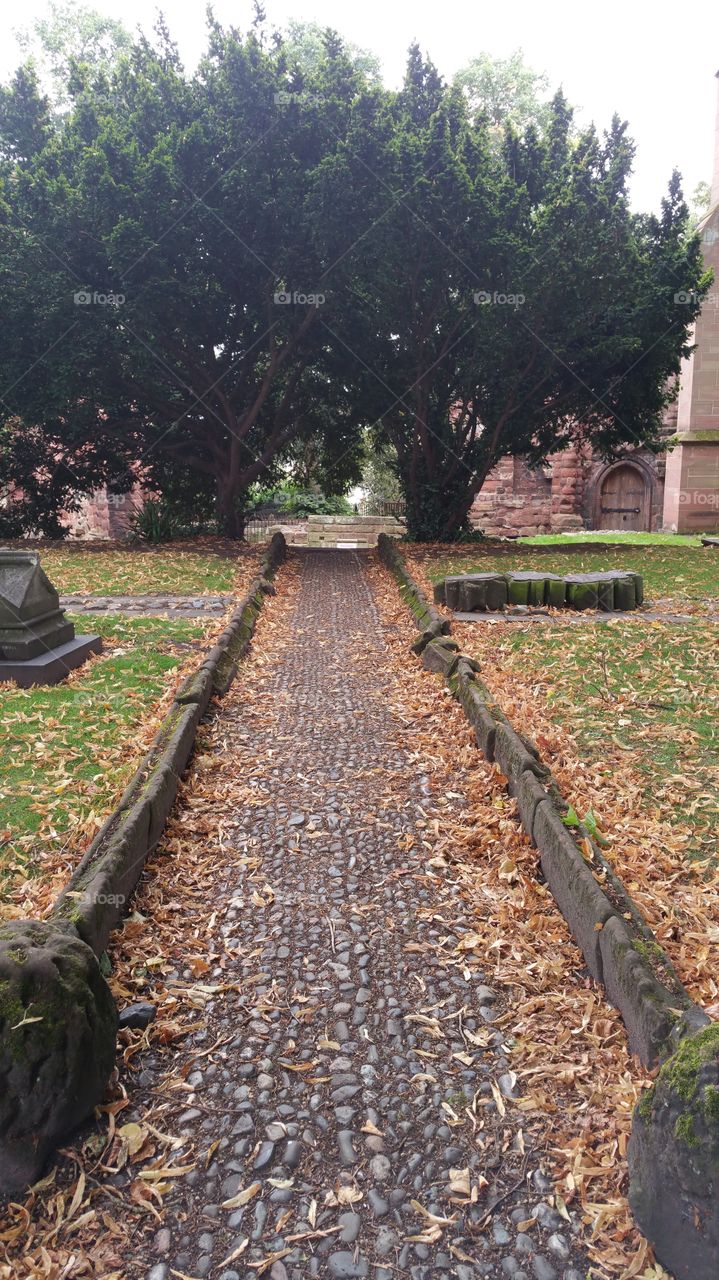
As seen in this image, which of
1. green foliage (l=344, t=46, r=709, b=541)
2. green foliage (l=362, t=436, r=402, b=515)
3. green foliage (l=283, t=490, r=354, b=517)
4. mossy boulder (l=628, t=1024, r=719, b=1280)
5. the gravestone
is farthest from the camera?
green foliage (l=362, t=436, r=402, b=515)

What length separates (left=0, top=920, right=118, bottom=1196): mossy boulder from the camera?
2.53 metres

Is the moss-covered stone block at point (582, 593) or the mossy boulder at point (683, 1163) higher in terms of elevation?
the moss-covered stone block at point (582, 593)

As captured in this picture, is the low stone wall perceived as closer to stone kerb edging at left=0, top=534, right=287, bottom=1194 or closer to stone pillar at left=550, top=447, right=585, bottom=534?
stone pillar at left=550, top=447, right=585, bottom=534

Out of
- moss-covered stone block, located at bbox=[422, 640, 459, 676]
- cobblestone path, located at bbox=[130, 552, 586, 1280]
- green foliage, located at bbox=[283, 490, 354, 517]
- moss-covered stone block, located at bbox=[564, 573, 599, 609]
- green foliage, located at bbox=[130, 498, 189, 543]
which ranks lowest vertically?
cobblestone path, located at bbox=[130, 552, 586, 1280]

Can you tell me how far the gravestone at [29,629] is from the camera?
7.10m

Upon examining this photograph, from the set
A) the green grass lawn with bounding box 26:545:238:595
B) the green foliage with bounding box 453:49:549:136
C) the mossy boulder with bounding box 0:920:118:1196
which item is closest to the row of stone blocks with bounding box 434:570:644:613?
the green grass lawn with bounding box 26:545:238:595

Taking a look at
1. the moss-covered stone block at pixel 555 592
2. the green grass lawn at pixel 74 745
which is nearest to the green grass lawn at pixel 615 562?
the moss-covered stone block at pixel 555 592

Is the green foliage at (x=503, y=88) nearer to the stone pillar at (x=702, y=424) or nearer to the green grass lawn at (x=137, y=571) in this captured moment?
the stone pillar at (x=702, y=424)

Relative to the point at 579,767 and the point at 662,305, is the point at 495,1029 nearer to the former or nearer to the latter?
the point at 579,767

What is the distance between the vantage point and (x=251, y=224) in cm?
1558

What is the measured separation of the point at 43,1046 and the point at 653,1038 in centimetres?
201

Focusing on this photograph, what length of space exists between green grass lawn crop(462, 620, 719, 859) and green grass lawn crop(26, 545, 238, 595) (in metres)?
5.34

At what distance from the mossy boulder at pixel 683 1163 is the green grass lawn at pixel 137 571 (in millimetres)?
10512

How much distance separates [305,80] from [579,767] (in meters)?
15.2
